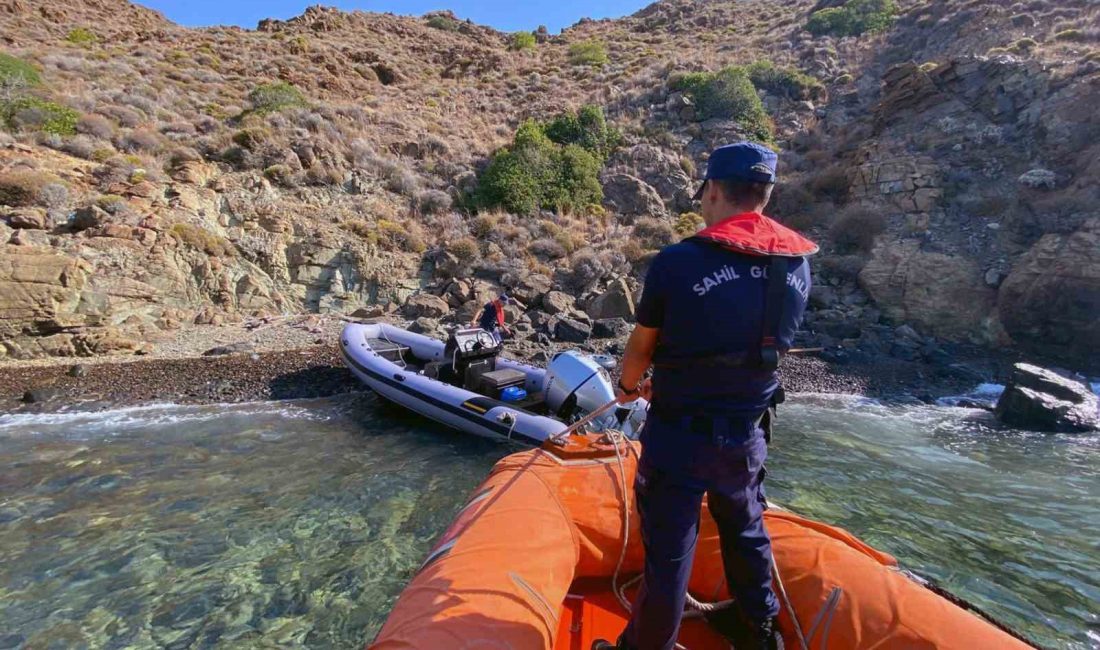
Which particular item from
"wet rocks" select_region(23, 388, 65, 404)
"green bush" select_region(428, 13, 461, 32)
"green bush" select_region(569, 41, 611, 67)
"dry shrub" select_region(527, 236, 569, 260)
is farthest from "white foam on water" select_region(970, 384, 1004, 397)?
"green bush" select_region(428, 13, 461, 32)

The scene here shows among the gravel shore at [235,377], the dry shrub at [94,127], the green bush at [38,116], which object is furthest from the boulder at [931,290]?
the green bush at [38,116]

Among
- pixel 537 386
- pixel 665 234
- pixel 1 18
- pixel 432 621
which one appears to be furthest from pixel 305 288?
pixel 1 18

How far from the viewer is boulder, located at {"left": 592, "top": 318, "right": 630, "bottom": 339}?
1137 centimetres

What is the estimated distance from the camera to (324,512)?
190 inches

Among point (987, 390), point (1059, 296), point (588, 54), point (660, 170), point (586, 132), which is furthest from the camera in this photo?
point (588, 54)

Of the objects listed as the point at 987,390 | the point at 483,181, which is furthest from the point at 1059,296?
the point at 483,181

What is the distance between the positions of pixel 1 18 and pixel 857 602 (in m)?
35.6

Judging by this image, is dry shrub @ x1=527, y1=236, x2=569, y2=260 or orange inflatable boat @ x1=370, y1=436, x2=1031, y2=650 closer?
orange inflatable boat @ x1=370, y1=436, x2=1031, y2=650

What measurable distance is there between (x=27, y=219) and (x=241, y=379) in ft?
21.0

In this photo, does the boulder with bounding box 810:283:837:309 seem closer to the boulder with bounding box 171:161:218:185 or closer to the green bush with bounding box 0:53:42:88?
the boulder with bounding box 171:161:218:185

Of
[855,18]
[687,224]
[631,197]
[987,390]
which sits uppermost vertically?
[855,18]

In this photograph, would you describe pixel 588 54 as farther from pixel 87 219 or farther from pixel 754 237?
pixel 754 237

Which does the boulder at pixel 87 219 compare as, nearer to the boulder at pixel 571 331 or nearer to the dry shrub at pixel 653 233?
the boulder at pixel 571 331

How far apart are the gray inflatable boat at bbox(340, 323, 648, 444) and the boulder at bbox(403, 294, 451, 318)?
134 inches
